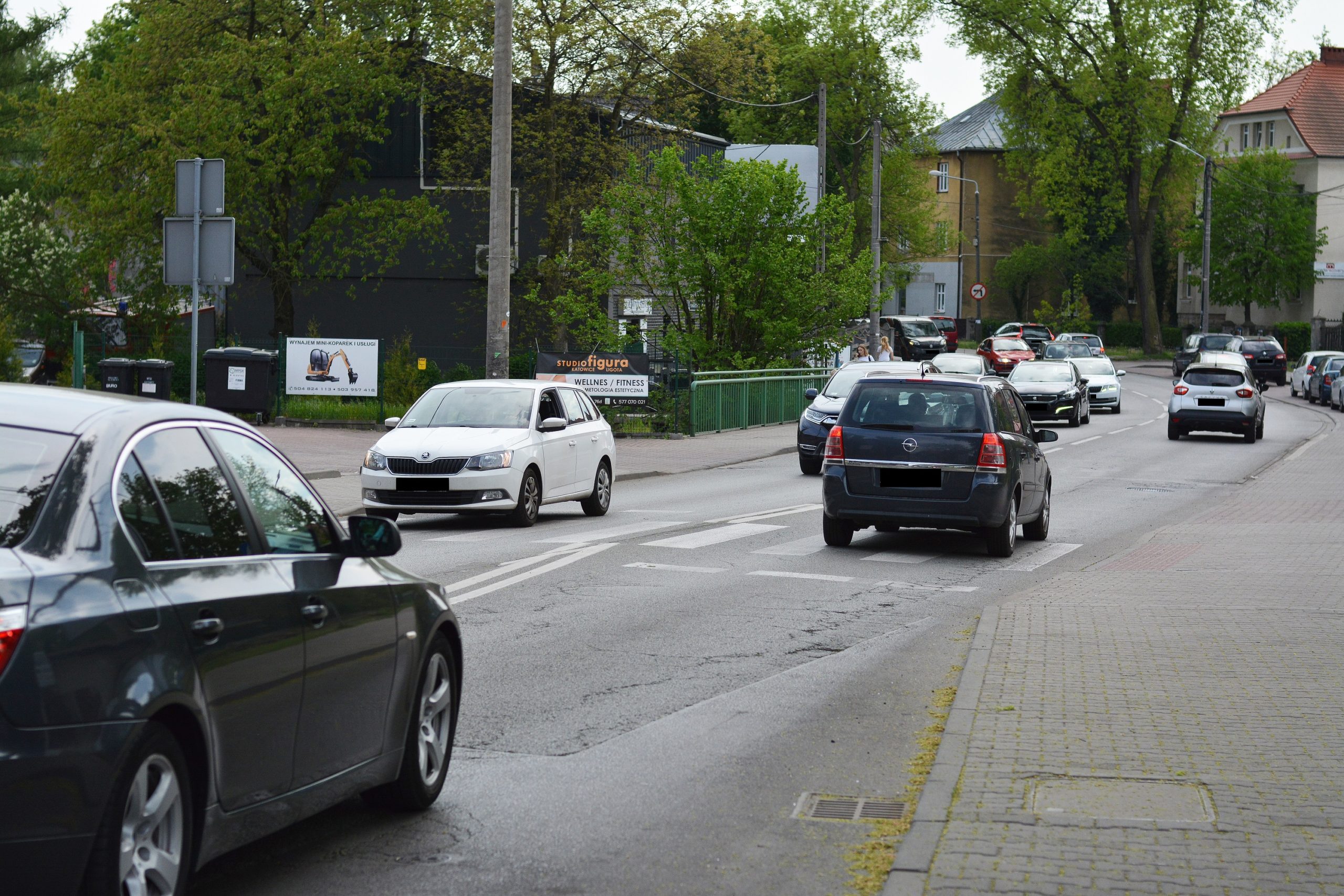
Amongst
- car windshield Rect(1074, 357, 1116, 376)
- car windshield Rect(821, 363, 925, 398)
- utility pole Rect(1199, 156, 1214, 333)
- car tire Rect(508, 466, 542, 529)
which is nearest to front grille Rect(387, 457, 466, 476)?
car tire Rect(508, 466, 542, 529)

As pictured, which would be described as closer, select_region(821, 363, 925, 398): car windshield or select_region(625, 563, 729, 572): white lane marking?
select_region(625, 563, 729, 572): white lane marking

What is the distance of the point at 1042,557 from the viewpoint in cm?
1555

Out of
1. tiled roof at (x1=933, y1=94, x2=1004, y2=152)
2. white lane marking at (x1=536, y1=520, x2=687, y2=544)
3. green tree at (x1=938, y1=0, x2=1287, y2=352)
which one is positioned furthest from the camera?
tiled roof at (x1=933, y1=94, x2=1004, y2=152)

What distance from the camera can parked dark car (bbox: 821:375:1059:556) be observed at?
49.1 feet

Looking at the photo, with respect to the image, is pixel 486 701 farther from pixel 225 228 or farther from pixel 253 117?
pixel 253 117

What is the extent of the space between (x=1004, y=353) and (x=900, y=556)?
41.1 meters

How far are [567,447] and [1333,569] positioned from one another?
7.82 m

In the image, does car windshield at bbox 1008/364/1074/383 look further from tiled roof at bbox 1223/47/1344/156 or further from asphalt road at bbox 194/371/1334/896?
tiled roof at bbox 1223/47/1344/156

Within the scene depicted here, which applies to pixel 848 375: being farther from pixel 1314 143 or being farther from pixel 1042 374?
pixel 1314 143

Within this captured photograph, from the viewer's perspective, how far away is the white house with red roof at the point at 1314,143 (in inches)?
3228

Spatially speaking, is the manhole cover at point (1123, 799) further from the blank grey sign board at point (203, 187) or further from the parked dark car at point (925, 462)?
the blank grey sign board at point (203, 187)

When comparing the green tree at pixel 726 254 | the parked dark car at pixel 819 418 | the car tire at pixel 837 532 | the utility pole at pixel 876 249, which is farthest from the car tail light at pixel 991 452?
the utility pole at pixel 876 249

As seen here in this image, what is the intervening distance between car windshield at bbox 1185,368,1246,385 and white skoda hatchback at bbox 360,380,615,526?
Answer: 716 inches

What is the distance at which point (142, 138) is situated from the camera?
1510 inches
